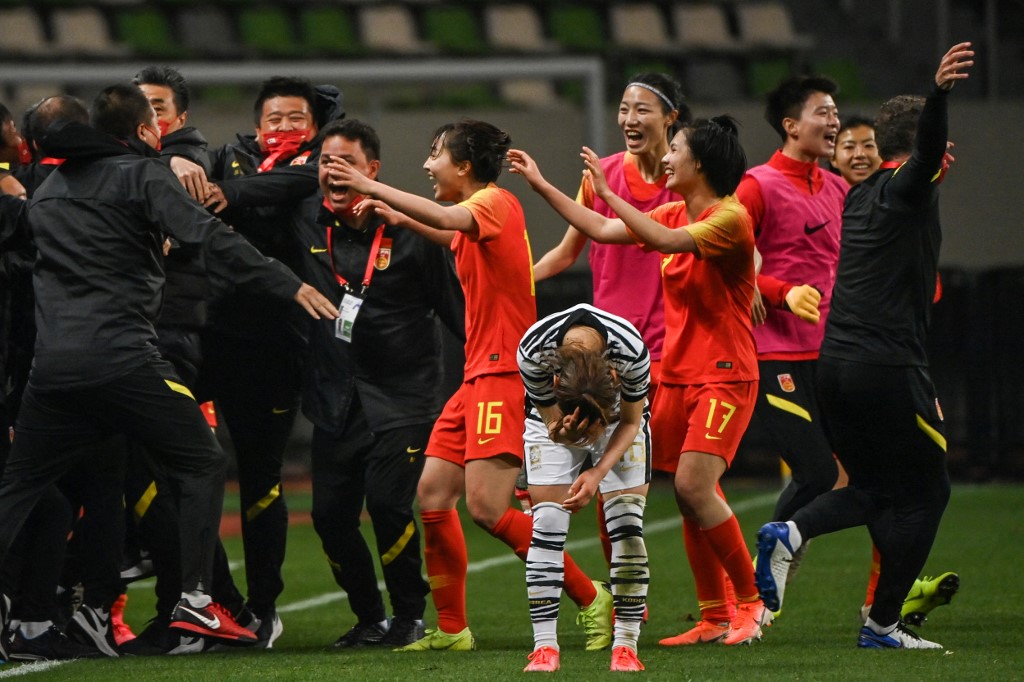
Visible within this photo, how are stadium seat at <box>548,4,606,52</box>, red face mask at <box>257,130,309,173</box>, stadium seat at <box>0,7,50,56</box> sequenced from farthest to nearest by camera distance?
stadium seat at <box>548,4,606,52</box>
stadium seat at <box>0,7,50,56</box>
red face mask at <box>257,130,309,173</box>

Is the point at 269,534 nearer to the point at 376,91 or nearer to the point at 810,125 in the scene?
the point at 810,125

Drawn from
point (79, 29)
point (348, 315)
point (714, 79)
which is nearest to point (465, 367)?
point (348, 315)

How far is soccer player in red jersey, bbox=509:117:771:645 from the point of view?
5746 mm

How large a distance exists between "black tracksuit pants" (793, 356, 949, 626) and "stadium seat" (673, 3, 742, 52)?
1206 centimetres

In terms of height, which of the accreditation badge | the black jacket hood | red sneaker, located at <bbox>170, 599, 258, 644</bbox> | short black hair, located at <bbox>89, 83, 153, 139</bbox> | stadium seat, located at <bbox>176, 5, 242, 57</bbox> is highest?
stadium seat, located at <bbox>176, 5, 242, 57</bbox>

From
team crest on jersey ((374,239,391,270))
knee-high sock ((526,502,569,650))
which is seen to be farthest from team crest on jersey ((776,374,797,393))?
knee-high sock ((526,502,569,650))

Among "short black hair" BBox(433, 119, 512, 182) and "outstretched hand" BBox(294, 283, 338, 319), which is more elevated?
"short black hair" BBox(433, 119, 512, 182)

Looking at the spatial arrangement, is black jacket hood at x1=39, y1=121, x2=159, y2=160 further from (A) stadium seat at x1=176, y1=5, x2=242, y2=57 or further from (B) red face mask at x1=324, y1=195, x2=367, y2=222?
(A) stadium seat at x1=176, y1=5, x2=242, y2=57

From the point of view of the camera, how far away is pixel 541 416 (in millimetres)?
5133

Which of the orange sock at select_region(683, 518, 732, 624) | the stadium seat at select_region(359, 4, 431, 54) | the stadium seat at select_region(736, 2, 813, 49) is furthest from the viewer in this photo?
the stadium seat at select_region(736, 2, 813, 49)

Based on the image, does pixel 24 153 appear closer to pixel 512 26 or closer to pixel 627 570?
pixel 627 570

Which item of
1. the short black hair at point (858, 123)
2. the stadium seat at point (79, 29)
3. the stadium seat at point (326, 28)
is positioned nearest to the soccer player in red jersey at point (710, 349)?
the short black hair at point (858, 123)

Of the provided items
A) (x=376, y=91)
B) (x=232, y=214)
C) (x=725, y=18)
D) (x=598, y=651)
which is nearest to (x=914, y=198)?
(x=598, y=651)

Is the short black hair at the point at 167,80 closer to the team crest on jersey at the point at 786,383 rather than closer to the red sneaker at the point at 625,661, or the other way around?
the team crest on jersey at the point at 786,383
